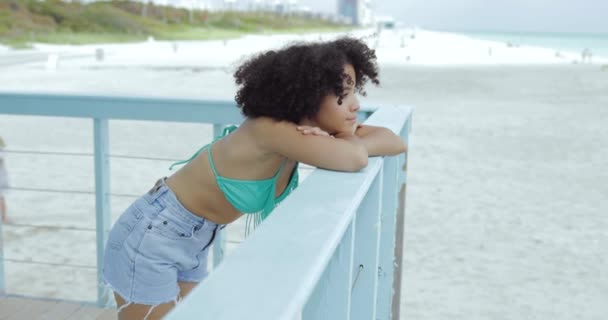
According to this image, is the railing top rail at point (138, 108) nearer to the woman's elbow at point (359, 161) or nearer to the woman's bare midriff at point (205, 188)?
the woman's bare midriff at point (205, 188)

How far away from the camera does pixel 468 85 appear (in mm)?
16234

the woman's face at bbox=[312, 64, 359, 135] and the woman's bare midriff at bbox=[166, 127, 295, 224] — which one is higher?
the woman's face at bbox=[312, 64, 359, 135]

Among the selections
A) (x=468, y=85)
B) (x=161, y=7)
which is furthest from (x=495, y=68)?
(x=161, y=7)

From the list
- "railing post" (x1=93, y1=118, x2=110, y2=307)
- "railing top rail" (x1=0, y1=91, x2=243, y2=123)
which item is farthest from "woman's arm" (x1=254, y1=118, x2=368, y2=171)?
"railing post" (x1=93, y1=118, x2=110, y2=307)

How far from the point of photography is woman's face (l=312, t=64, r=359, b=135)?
137cm

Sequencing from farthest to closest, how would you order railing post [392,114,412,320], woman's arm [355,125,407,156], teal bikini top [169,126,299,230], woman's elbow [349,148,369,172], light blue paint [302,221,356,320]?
railing post [392,114,412,320]
teal bikini top [169,126,299,230]
woman's arm [355,125,407,156]
woman's elbow [349,148,369,172]
light blue paint [302,221,356,320]

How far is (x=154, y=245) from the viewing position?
149cm

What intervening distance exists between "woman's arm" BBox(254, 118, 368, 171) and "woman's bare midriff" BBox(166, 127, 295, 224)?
109 mm

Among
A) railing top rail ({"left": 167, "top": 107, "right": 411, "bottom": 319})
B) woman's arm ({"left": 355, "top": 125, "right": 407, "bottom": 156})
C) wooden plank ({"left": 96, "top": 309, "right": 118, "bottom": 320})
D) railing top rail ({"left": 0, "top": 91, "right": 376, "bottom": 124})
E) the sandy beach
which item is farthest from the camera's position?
the sandy beach

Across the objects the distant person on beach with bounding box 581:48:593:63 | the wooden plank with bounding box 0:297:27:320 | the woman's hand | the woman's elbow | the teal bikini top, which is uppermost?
the woman's hand

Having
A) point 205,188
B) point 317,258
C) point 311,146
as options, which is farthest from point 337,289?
point 205,188

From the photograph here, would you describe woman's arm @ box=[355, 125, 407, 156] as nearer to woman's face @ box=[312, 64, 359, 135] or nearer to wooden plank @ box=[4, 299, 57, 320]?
woman's face @ box=[312, 64, 359, 135]

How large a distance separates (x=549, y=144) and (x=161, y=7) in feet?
173

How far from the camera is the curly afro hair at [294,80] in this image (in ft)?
4.36
